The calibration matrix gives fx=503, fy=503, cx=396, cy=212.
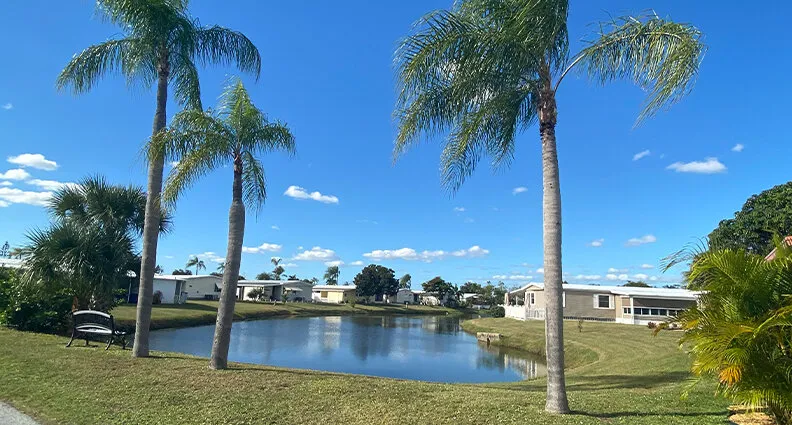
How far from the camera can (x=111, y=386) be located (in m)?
8.62

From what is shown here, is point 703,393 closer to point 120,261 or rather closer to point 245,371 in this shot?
point 245,371

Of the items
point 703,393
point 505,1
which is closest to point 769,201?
point 703,393

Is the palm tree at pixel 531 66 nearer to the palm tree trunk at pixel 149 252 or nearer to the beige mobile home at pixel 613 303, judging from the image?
the palm tree trunk at pixel 149 252

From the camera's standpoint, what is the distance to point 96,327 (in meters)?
13.1

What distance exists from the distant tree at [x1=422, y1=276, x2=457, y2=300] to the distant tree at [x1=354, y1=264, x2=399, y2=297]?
435 inches

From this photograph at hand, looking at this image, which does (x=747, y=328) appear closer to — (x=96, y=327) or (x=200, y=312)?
(x=96, y=327)

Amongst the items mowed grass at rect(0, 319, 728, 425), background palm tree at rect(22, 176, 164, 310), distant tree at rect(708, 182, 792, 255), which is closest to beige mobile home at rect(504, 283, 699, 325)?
distant tree at rect(708, 182, 792, 255)

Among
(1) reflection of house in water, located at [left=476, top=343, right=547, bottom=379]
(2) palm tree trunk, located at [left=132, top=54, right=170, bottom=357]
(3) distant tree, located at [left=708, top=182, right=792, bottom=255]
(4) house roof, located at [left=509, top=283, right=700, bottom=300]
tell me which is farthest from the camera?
(4) house roof, located at [left=509, top=283, right=700, bottom=300]

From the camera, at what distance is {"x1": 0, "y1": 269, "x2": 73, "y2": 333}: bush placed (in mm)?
15859

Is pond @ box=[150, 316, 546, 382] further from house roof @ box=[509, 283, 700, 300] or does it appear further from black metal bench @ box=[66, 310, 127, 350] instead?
house roof @ box=[509, 283, 700, 300]

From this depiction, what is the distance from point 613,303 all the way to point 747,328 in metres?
40.2

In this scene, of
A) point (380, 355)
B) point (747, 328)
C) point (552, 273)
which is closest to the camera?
point (747, 328)

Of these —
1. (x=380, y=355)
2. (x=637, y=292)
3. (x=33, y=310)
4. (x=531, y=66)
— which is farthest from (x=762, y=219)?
(x=33, y=310)

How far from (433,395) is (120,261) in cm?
1338
